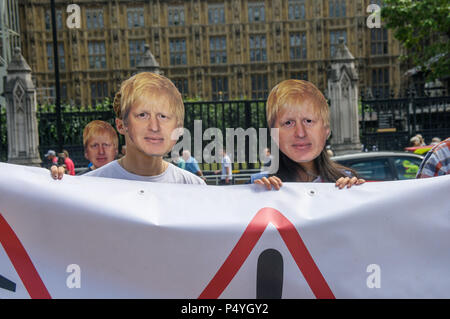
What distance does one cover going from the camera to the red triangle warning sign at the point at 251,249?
2.74m

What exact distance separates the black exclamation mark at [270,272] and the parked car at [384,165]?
17.9ft

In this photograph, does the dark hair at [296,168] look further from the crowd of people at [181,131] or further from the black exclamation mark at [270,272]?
the black exclamation mark at [270,272]

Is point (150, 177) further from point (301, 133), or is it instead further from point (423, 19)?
point (423, 19)

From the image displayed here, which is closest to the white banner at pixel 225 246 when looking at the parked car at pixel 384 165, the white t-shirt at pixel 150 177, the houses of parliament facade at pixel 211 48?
the white t-shirt at pixel 150 177

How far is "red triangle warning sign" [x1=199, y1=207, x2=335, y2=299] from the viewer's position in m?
2.74

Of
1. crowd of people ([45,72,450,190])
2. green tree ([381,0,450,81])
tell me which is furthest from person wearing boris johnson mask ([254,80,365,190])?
green tree ([381,0,450,81])

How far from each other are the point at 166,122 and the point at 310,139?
836mm

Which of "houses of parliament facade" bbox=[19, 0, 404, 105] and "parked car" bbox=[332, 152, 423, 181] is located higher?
"houses of parliament facade" bbox=[19, 0, 404, 105]

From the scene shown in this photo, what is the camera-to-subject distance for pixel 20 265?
2.79 metres

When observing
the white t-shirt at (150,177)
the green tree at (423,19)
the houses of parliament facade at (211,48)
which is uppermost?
the houses of parliament facade at (211,48)

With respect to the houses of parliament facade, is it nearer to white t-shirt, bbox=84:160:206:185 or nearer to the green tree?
the green tree

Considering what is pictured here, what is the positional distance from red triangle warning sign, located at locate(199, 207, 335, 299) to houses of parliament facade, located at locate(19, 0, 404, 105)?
3634cm

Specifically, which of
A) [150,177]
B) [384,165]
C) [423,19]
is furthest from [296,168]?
[423,19]
